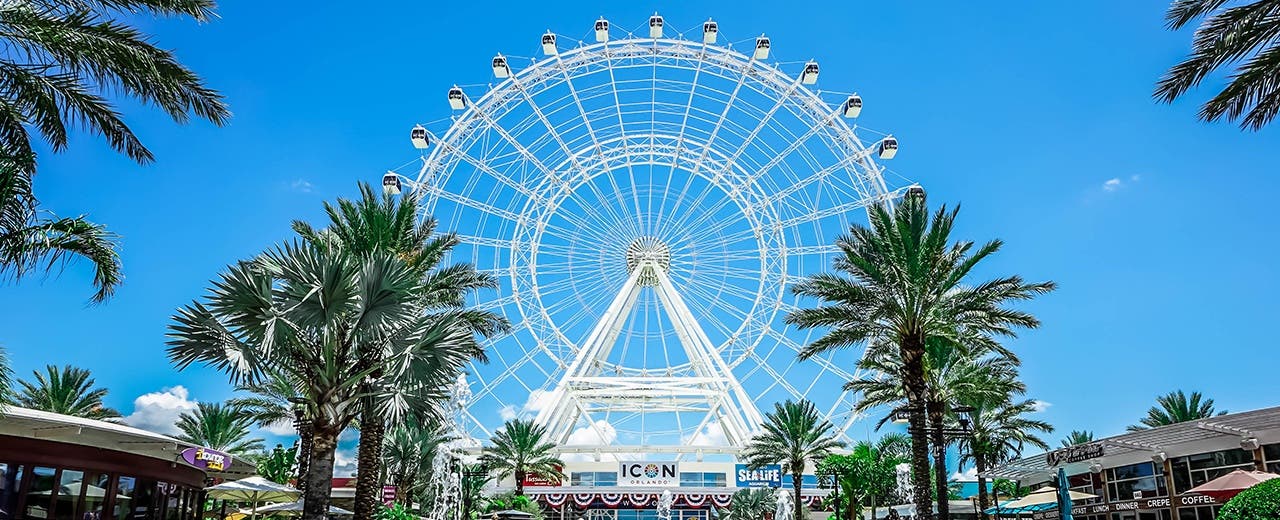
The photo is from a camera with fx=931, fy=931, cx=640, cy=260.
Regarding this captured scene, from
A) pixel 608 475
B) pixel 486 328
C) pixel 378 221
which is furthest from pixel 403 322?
pixel 608 475

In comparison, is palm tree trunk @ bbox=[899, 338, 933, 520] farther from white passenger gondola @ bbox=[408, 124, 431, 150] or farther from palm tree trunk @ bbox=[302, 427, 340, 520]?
white passenger gondola @ bbox=[408, 124, 431, 150]

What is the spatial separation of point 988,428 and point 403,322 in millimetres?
27864

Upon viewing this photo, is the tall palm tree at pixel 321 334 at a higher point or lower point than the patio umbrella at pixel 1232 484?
higher

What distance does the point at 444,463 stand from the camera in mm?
33906

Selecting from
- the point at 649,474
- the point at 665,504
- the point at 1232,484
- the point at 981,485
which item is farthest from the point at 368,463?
the point at 649,474

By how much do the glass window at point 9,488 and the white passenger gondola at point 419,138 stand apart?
2717 centimetres

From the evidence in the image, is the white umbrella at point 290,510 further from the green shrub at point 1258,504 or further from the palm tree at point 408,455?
the green shrub at point 1258,504

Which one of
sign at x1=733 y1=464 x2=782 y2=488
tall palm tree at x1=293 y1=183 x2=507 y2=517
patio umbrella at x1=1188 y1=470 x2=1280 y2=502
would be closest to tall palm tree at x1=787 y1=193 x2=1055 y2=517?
patio umbrella at x1=1188 y1=470 x2=1280 y2=502

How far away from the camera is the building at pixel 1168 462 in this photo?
21.5 m

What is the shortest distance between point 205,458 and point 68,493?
108 inches

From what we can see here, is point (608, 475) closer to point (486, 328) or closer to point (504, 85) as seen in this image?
point (504, 85)

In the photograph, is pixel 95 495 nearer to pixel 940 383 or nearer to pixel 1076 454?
pixel 940 383

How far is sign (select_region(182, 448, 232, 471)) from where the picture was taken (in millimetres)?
17266

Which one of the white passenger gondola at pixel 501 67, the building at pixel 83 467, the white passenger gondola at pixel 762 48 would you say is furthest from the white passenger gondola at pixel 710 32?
the building at pixel 83 467
